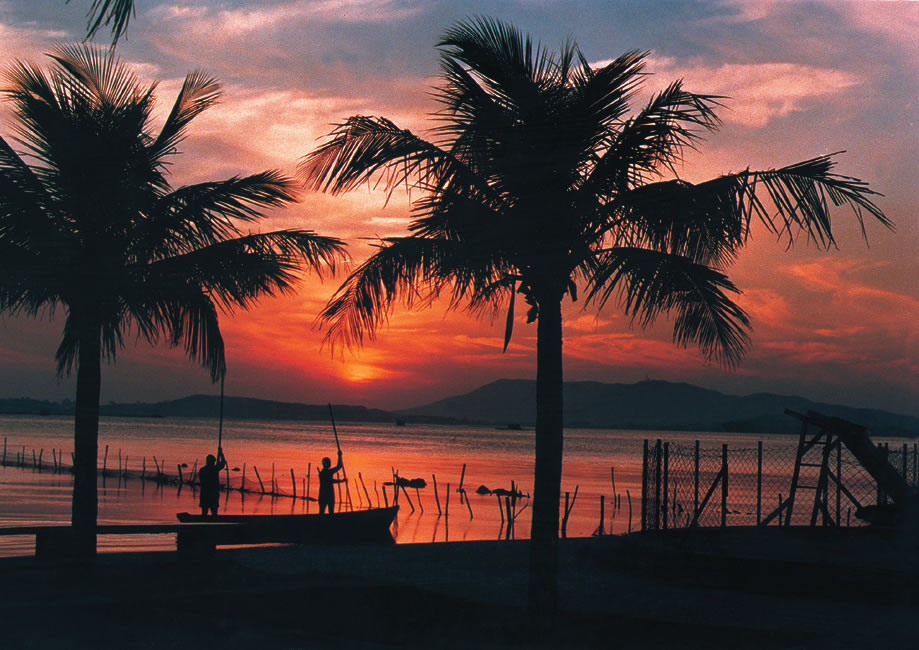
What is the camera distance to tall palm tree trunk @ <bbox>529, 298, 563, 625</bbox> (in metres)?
10.8

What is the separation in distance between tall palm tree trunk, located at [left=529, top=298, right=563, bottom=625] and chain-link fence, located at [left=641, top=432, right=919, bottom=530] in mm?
4933

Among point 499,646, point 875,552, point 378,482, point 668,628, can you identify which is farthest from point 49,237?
point 378,482

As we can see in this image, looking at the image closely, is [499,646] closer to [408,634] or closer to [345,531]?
[408,634]

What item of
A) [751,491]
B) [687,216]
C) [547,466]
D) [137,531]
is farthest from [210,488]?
[751,491]

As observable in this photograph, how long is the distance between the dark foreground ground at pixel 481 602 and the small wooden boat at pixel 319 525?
4.19m

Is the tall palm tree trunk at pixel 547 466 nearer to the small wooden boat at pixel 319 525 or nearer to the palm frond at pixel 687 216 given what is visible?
the palm frond at pixel 687 216

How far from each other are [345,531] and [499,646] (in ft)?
53.9

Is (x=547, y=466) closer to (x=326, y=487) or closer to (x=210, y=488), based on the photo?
(x=210, y=488)

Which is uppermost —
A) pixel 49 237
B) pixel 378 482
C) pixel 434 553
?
pixel 49 237

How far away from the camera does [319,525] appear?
80.9ft

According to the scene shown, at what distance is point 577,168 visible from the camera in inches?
425

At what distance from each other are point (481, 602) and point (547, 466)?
2.15 m

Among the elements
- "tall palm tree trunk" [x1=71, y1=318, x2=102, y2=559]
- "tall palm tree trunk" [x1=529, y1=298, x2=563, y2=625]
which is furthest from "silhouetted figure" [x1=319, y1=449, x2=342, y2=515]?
"tall palm tree trunk" [x1=529, y1=298, x2=563, y2=625]

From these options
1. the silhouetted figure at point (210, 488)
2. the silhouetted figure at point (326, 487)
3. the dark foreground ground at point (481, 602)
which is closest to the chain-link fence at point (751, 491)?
the dark foreground ground at point (481, 602)
